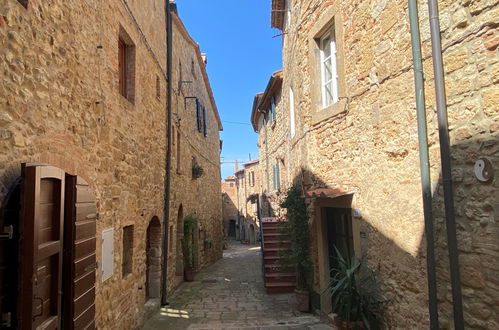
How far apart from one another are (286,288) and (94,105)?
22.1 feet

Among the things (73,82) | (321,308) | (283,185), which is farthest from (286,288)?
(73,82)

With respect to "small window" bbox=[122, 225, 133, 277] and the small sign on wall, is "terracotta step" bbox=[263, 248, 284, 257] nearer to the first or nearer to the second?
"small window" bbox=[122, 225, 133, 277]

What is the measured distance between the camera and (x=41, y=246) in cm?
273

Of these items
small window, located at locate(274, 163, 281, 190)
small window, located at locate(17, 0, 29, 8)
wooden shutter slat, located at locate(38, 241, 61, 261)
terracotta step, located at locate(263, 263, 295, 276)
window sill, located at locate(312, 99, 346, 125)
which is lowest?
terracotta step, located at locate(263, 263, 295, 276)

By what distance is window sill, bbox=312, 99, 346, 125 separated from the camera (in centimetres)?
525

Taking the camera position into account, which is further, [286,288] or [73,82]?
[286,288]

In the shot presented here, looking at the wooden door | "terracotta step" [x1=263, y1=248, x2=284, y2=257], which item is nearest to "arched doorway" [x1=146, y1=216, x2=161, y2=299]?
"terracotta step" [x1=263, y1=248, x2=284, y2=257]

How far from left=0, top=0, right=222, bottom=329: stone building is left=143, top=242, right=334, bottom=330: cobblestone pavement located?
0.74 metres

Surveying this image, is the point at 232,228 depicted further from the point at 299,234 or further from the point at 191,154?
the point at 299,234

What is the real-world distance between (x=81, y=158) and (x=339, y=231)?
4418 millimetres

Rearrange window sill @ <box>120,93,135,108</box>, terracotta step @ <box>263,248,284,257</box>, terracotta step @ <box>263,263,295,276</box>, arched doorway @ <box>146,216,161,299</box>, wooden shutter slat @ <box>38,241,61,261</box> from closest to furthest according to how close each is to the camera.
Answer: wooden shutter slat @ <box>38,241,61,261</box>, window sill @ <box>120,93,135,108</box>, arched doorway @ <box>146,216,161,299</box>, terracotta step @ <box>263,263,295,276</box>, terracotta step @ <box>263,248,284,257</box>

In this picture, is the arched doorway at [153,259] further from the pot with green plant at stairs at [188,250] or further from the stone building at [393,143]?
the stone building at [393,143]

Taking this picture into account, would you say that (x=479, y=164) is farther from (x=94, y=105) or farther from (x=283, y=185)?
(x=283, y=185)

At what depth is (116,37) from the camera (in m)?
5.13
